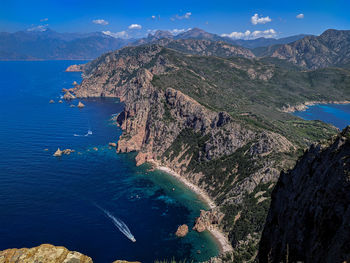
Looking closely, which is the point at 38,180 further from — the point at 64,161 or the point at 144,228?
the point at 144,228

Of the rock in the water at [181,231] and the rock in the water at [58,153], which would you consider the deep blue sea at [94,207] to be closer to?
the rock in the water at [181,231]

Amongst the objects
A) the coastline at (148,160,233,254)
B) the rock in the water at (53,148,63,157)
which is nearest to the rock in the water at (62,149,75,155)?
the rock in the water at (53,148,63,157)

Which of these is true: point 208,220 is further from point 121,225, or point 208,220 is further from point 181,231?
point 121,225

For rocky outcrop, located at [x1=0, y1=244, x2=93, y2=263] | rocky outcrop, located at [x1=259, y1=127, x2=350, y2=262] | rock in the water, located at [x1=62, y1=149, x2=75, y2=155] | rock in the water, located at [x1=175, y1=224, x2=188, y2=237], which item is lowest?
rock in the water, located at [x1=175, y1=224, x2=188, y2=237]

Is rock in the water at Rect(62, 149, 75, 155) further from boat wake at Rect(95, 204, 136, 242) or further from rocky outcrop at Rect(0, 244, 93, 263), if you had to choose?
rocky outcrop at Rect(0, 244, 93, 263)

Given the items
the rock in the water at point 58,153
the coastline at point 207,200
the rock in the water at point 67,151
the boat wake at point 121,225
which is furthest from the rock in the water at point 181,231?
the rock in the water at point 67,151

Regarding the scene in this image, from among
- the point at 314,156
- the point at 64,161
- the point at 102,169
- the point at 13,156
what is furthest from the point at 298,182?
the point at 13,156
